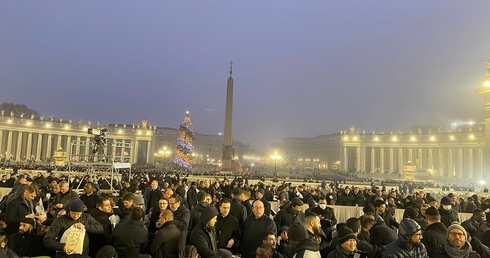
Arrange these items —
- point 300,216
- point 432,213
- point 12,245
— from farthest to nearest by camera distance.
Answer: point 300,216 < point 432,213 < point 12,245

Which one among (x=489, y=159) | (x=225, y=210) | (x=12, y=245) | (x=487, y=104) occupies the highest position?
(x=487, y=104)

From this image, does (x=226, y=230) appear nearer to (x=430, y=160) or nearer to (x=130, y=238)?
(x=130, y=238)

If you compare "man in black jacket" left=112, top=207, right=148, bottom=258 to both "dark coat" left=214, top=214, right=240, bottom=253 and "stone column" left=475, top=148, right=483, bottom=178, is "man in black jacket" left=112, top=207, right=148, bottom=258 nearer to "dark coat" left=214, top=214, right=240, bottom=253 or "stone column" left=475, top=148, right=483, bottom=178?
"dark coat" left=214, top=214, right=240, bottom=253

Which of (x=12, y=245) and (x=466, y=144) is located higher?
(x=466, y=144)

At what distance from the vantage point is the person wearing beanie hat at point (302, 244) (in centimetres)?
454

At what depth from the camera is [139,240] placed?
5.74 metres

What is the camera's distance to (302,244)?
463cm

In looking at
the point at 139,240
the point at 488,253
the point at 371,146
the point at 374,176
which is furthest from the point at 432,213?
the point at 371,146

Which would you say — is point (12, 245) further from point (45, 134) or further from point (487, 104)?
point (45, 134)

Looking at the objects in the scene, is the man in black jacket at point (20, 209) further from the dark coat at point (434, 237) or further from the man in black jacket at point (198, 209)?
the dark coat at point (434, 237)

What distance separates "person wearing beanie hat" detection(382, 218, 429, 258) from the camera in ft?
15.8

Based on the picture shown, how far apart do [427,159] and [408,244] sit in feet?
274

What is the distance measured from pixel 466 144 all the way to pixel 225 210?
236 ft

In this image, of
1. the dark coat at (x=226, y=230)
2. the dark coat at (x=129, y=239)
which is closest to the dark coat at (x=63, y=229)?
the dark coat at (x=129, y=239)
